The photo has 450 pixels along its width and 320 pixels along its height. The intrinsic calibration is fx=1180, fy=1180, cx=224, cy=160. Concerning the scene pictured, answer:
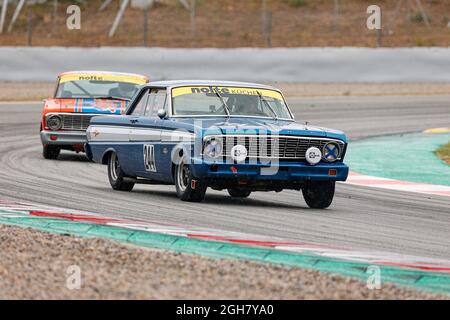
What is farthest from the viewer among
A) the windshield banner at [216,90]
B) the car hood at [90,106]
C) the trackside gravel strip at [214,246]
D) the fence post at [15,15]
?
the fence post at [15,15]

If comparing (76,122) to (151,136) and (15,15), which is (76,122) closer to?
(151,136)

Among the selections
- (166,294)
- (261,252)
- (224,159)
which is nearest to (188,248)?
(261,252)

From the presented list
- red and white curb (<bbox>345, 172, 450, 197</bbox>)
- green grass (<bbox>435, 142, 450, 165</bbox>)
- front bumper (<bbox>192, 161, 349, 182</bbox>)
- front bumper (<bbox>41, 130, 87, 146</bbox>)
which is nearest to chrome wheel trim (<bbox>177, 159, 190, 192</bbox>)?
front bumper (<bbox>192, 161, 349, 182</bbox>)

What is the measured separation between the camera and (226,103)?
12477 millimetres

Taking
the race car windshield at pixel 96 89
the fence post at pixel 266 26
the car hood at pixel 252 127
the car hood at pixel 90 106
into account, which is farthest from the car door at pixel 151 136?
the fence post at pixel 266 26

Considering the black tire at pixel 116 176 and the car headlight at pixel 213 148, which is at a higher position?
the car headlight at pixel 213 148

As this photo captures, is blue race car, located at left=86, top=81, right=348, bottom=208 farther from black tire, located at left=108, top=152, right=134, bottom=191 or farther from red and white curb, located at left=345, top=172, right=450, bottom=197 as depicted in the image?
red and white curb, located at left=345, top=172, right=450, bottom=197

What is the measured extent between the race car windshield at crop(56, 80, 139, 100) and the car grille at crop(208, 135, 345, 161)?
6834 millimetres

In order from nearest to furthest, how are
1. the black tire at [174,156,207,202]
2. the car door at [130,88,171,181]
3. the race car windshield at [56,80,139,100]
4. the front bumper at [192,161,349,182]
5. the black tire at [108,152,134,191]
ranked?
the front bumper at [192,161,349,182] → the black tire at [174,156,207,202] → the car door at [130,88,171,181] → the black tire at [108,152,134,191] → the race car windshield at [56,80,139,100]

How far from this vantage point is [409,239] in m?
9.73

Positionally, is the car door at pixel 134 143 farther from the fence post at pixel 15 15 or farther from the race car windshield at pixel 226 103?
the fence post at pixel 15 15

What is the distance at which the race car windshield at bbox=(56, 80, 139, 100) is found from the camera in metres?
18.1

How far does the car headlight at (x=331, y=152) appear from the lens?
38.3 ft

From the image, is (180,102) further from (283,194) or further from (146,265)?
(146,265)
